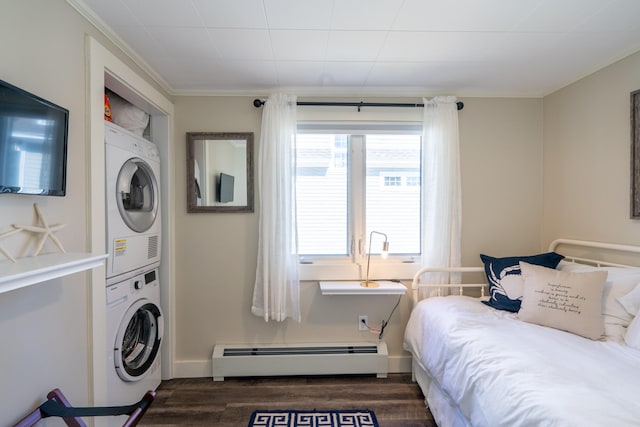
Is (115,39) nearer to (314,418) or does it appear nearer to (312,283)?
(312,283)

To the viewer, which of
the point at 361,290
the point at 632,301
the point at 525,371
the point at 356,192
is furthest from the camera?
the point at 356,192

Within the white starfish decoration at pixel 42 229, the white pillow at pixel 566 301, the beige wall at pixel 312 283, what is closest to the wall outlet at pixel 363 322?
the beige wall at pixel 312 283

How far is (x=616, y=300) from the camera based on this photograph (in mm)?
1550

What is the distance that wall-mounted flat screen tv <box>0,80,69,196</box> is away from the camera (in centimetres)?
91

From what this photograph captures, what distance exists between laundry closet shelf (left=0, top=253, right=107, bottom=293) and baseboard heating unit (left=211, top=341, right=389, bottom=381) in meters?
1.45

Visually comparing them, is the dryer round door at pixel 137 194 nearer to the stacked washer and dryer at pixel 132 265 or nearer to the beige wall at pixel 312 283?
the stacked washer and dryer at pixel 132 265

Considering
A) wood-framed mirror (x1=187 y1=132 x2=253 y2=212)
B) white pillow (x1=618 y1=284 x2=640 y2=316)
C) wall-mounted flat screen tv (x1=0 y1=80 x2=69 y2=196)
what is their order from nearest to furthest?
wall-mounted flat screen tv (x1=0 y1=80 x2=69 y2=196) < white pillow (x1=618 y1=284 x2=640 y2=316) < wood-framed mirror (x1=187 y1=132 x2=253 y2=212)

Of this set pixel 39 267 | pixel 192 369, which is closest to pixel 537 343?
pixel 39 267

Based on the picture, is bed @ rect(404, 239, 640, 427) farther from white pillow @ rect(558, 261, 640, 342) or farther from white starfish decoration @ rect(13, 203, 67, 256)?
white starfish decoration @ rect(13, 203, 67, 256)

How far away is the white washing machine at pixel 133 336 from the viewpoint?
1.61 meters

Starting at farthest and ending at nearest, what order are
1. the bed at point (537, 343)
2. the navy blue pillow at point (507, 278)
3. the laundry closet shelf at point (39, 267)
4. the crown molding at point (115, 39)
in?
the navy blue pillow at point (507, 278), the crown molding at point (115, 39), the bed at point (537, 343), the laundry closet shelf at point (39, 267)

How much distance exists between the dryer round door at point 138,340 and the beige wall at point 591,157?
3144 millimetres

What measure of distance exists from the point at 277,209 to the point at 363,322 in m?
1.18

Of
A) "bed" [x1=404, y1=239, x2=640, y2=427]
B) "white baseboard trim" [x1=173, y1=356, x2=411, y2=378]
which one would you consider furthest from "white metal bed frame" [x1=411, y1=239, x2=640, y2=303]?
"white baseboard trim" [x1=173, y1=356, x2=411, y2=378]
